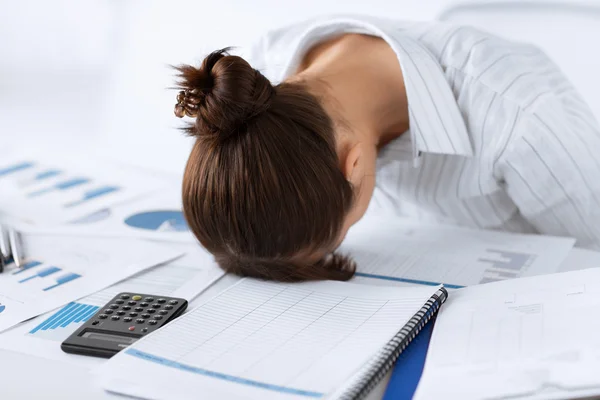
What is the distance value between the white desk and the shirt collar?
1.46 ft

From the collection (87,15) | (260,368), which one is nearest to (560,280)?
(260,368)

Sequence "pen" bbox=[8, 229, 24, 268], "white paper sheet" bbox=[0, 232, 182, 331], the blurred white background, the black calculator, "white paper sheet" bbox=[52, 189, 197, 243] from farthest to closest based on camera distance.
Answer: the blurred white background, "white paper sheet" bbox=[52, 189, 197, 243], "pen" bbox=[8, 229, 24, 268], "white paper sheet" bbox=[0, 232, 182, 331], the black calculator

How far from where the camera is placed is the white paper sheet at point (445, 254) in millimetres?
873

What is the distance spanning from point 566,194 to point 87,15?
1.95 metres

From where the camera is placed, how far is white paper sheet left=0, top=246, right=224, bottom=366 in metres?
0.73

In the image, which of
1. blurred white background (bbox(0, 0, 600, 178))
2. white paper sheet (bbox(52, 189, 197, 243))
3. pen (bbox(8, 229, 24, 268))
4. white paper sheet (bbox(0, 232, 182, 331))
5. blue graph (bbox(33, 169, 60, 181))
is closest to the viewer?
→ white paper sheet (bbox(0, 232, 182, 331))

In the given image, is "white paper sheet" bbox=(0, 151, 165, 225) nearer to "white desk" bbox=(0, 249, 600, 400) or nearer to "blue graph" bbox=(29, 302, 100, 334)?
"blue graph" bbox=(29, 302, 100, 334)

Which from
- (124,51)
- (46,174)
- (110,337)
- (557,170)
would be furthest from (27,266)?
(124,51)

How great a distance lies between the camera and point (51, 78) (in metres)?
2.66

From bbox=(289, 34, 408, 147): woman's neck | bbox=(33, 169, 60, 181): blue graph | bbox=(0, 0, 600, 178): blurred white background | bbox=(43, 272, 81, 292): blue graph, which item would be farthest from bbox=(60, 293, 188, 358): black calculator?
bbox=(0, 0, 600, 178): blurred white background

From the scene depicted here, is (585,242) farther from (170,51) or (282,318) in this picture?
(170,51)

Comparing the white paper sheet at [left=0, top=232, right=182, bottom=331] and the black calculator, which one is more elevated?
the black calculator

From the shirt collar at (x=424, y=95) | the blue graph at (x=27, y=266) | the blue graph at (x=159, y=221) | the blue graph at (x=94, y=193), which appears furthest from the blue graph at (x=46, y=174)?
the shirt collar at (x=424, y=95)

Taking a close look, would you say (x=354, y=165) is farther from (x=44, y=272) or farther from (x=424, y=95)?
(x=44, y=272)
